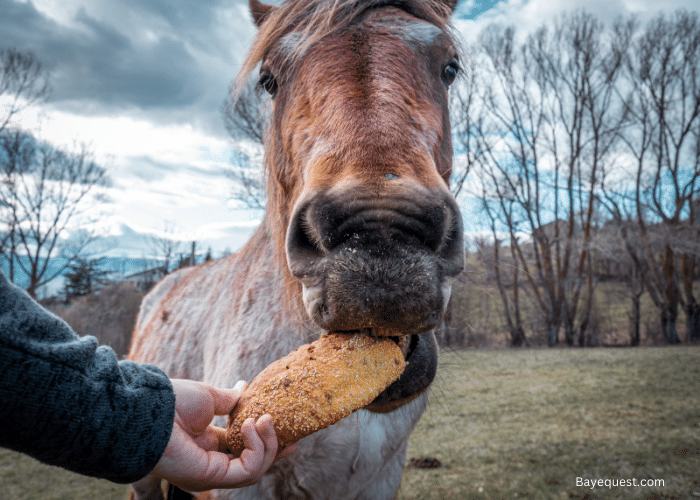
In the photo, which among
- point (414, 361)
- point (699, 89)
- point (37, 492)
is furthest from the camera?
point (699, 89)

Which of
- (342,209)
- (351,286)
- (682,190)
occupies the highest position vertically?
(682,190)

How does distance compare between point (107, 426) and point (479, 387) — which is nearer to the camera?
point (107, 426)

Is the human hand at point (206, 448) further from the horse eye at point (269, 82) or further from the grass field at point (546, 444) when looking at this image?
the horse eye at point (269, 82)

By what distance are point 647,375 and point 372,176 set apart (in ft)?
36.5

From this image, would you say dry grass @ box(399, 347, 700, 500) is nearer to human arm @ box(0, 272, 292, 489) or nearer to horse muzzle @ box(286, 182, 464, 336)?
horse muzzle @ box(286, 182, 464, 336)

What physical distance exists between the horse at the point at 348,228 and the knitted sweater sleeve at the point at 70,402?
59 centimetres

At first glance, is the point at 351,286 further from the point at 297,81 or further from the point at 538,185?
the point at 538,185

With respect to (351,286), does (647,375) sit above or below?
below

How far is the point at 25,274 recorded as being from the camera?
1372cm

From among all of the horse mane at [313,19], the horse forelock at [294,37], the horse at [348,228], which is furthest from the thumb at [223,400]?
the horse mane at [313,19]

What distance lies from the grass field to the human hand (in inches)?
53.3

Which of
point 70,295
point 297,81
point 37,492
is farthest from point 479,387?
point 70,295

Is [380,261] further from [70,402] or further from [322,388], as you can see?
[70,402]

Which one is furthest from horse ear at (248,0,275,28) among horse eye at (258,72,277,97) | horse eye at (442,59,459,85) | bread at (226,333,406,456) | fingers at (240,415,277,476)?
fingers at (240,415,277,476)
